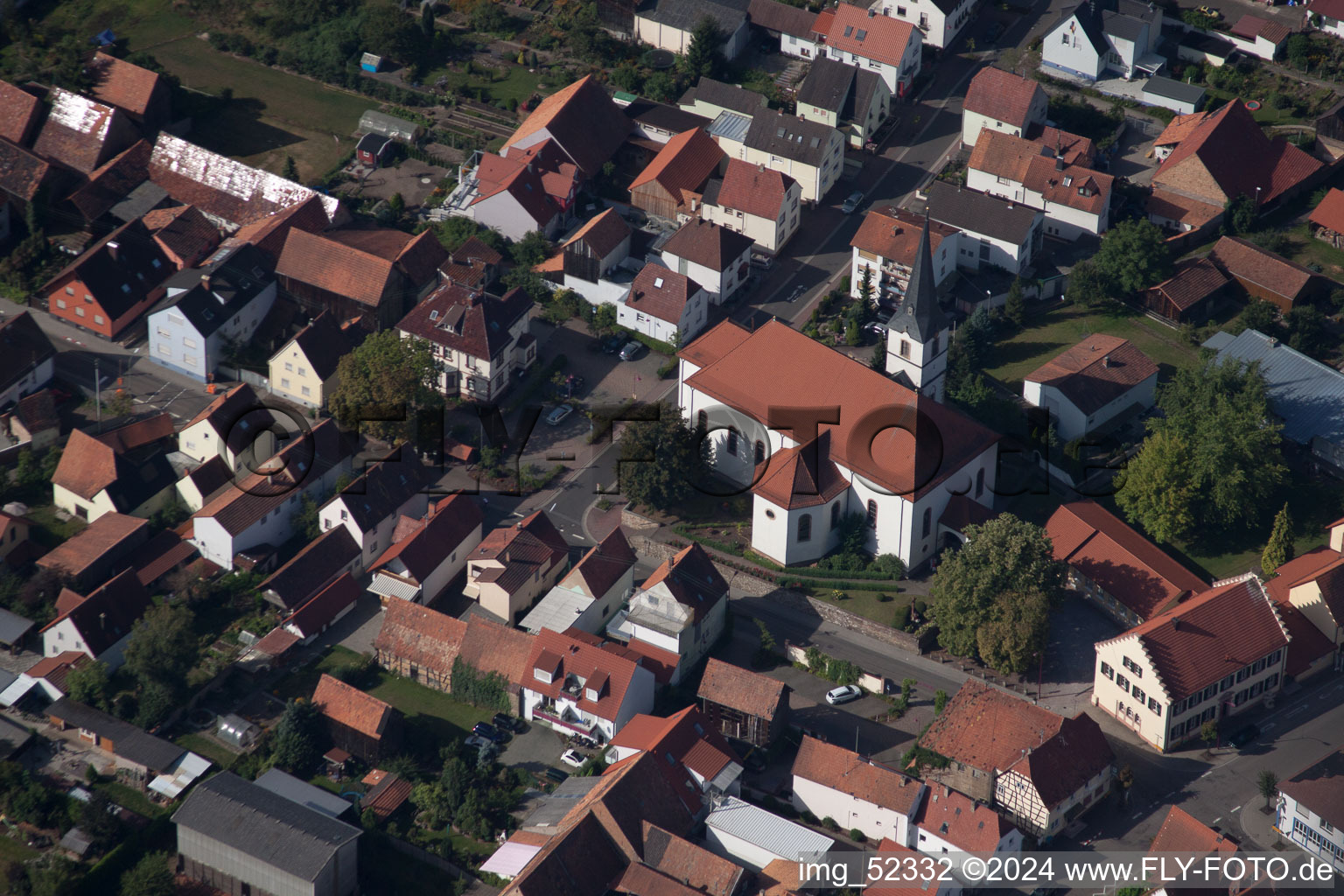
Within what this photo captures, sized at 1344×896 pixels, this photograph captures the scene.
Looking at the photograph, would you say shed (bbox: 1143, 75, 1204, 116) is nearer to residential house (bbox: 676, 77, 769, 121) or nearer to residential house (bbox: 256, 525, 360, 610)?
residential house (bbox: 676, 77, 769, 121)

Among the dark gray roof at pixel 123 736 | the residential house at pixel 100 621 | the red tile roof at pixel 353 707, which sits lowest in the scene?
the dark gray roof at pixel 123 736

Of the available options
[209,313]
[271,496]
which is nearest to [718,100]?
[209,313]

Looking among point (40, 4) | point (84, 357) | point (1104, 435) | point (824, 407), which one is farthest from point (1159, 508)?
point (40, 4)

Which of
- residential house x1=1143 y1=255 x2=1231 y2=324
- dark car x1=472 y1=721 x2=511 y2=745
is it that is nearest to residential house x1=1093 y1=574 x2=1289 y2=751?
residential house x1=1143 y1=255 x2=1231 y2=324

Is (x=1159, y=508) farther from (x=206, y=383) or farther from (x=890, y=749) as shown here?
(x=206, y=383)

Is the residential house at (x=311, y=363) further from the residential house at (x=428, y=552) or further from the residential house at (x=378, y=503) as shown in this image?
the residential house at (x=428, y=552)

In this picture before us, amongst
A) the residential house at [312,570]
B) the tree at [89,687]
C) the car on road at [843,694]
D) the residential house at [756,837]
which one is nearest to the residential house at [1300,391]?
the car on road at [843,694]
